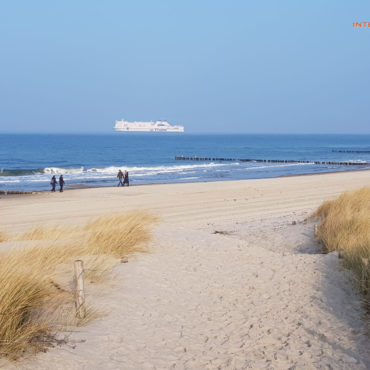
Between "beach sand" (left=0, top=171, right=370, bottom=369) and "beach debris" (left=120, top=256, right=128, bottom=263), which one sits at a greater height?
"beach debris" (left=120, top=256, right=128, bottom=263)

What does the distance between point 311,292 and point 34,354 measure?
403cm

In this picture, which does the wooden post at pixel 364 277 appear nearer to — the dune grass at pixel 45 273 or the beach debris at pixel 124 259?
the dune grass at pixel 45 273

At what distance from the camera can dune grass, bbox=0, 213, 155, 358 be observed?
5.50 metres

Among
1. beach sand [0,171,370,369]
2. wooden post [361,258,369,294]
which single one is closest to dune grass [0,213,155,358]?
beach sand [0,171,370,369]

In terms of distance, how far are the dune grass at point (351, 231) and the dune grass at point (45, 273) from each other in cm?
356

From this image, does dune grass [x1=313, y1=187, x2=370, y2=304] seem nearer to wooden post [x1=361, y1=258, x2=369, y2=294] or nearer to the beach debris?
wooden post [x1=361, y1=258, x2=369, y2=294]

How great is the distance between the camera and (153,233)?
37.5ft

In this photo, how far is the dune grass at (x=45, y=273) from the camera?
18.0ft

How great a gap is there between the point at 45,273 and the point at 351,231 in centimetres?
584

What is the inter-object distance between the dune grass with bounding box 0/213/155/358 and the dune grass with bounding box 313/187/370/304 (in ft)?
11.7

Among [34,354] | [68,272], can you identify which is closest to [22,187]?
[68,272]

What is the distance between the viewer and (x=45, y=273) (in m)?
7.39

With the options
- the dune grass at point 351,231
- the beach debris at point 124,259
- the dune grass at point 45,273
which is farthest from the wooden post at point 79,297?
the dune grass at point 351,231

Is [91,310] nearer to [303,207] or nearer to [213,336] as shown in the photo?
[213,336]
